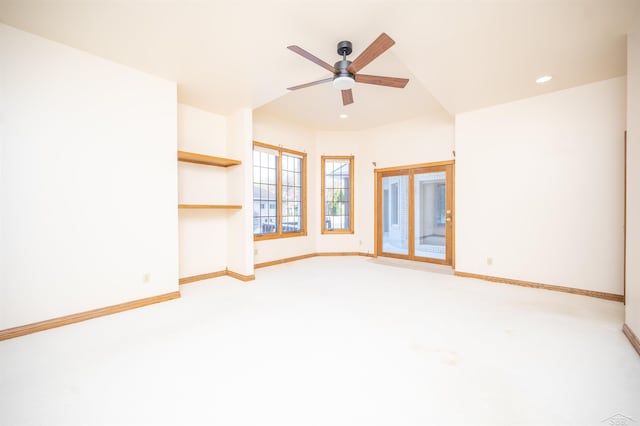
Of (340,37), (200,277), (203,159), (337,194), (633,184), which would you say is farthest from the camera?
(337,194)

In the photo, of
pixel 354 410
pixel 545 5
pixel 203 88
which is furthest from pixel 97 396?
pixel 545 5

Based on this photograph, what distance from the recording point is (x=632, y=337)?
7.11 feet

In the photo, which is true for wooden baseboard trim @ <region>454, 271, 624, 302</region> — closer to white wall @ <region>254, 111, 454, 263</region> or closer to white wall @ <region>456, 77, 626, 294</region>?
white wall @ <region>456, 77, 626, 294</region>

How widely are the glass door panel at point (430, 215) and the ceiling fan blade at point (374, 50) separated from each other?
336 centimetres

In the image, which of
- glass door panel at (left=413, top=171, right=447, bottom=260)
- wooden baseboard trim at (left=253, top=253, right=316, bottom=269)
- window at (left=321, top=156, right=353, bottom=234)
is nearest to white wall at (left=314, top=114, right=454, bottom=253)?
window at (left=321, top=156, right=353, bottom=234)

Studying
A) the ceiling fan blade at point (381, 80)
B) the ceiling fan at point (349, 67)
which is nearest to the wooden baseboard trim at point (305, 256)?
the ceiling fan at point (349, 67)

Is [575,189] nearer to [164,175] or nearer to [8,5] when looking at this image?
[164,175]

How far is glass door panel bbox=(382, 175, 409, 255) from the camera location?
568 centimetres

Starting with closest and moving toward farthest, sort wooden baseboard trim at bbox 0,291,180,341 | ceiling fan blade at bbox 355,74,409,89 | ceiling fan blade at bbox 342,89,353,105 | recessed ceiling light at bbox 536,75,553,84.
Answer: wooden baseboard trim at bbox 0,291,180,341, ceiling fan blade at bbox 355,74,409,89, ceiling fan blade at bbox 342,89,353,105, recessed ceiling light at bbox 536,75,553,84

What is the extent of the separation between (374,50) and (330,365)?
8.56ft

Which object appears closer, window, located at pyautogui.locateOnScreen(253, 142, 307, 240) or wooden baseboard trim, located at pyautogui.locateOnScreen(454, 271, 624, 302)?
wooden baseboard trim, located at pyautogui.locateOnScreen(454, 271, 624, 302)

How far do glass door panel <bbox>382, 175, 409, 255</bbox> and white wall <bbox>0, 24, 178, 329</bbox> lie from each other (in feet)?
14.2

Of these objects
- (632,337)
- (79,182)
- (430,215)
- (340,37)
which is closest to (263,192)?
(79,182)

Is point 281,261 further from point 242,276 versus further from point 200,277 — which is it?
point 200,277
